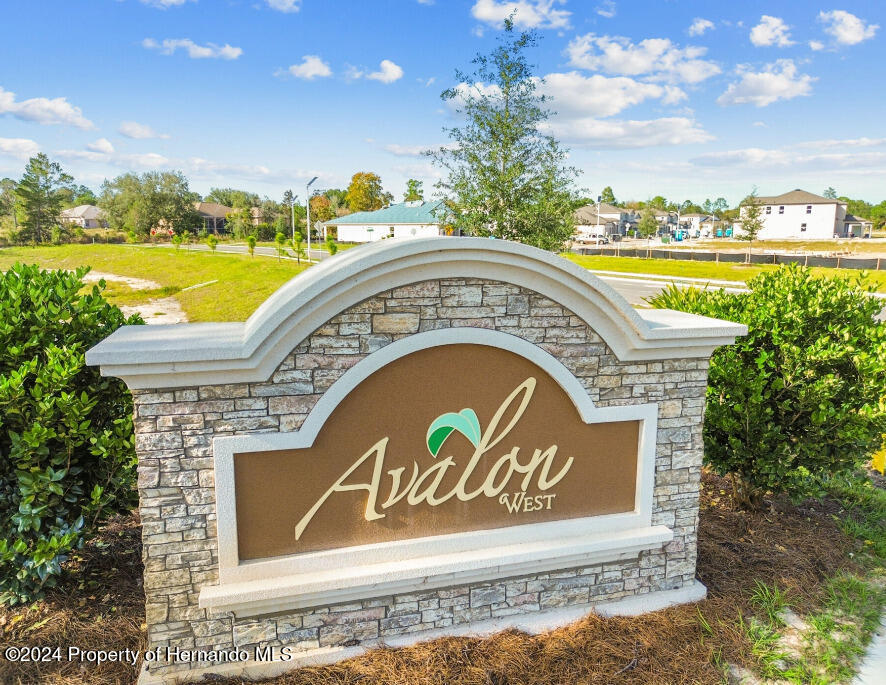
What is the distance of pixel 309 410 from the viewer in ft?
14.0

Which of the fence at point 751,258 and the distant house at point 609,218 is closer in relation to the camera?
Answer: the fence at point 751,258

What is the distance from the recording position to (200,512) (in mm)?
4211

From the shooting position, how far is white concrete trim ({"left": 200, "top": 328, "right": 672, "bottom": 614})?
4.23 meters

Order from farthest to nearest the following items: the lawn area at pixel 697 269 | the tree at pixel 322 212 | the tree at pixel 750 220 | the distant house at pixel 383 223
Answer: the tree at pixel 322 212 → the distant house at pixel 383 223 → the tree at pixel 750 220 → the lawn area at pixel 697 269

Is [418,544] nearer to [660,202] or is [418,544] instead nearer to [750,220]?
[750,220]

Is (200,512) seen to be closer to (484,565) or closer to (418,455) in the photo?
(418,455)

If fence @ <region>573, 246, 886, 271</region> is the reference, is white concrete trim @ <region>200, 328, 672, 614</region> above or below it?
below

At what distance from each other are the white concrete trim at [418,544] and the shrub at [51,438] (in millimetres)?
1193

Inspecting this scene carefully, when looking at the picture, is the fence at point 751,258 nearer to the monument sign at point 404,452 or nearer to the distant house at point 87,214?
the monument sign at point 404,452

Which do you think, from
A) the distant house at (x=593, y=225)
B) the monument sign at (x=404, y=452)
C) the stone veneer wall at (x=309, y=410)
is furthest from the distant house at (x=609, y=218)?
the monument sign at (x=404, y=452)

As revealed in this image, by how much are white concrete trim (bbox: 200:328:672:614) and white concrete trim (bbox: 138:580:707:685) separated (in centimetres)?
41

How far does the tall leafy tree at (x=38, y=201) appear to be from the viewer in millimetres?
55812

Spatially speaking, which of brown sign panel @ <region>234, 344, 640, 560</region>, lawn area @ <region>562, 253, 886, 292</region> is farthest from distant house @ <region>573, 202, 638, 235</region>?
brown sign panel @ <region>234, 344, 640, 560</region>

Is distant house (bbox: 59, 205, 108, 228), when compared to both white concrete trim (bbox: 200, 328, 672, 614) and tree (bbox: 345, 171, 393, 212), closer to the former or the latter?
tree (bbox: 345, 171, 393, 212)
